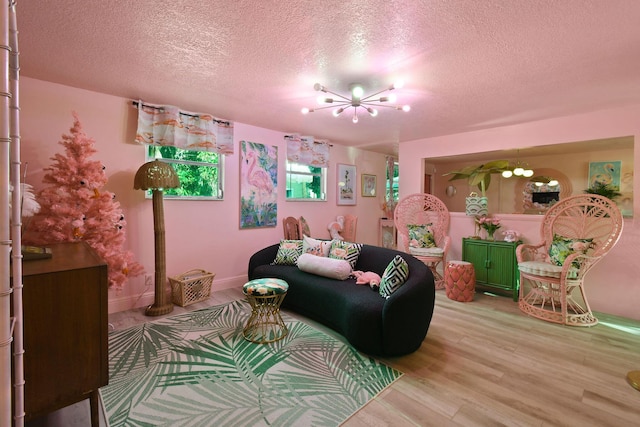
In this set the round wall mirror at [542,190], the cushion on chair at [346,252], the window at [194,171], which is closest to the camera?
the cushion on chair at [346,252]

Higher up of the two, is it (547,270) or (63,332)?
(63,332)

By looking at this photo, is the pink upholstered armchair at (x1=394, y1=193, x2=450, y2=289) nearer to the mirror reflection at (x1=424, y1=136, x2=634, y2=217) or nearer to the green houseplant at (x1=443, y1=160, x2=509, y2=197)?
the green houseplant at (x1=443, y1=160, x2=509, y2=197)

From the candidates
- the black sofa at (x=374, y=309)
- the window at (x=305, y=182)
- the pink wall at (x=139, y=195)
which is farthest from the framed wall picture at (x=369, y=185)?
the black sofa at (x=374, y=309)

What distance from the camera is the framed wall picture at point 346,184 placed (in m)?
5.42

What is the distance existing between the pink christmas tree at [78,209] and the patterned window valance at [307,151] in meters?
2.58

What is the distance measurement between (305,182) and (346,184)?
0.96m

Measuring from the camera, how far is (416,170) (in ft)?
16.2

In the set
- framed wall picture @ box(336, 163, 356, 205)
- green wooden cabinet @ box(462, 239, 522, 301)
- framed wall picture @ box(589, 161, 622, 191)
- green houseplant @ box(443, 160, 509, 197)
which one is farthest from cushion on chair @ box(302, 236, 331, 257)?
framed wall picture @ box(589, 161, 622, 191)

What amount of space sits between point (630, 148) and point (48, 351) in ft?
22.8

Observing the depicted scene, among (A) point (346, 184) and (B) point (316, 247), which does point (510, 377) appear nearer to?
(B) point (316, 247)

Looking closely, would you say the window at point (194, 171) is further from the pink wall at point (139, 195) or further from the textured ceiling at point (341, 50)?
the textured ceiling at point (341, 50)

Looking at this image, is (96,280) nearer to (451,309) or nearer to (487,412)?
(487,412)

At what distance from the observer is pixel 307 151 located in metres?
4.70

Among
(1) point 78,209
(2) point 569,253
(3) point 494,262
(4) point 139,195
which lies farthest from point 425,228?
(1) point 78,209
